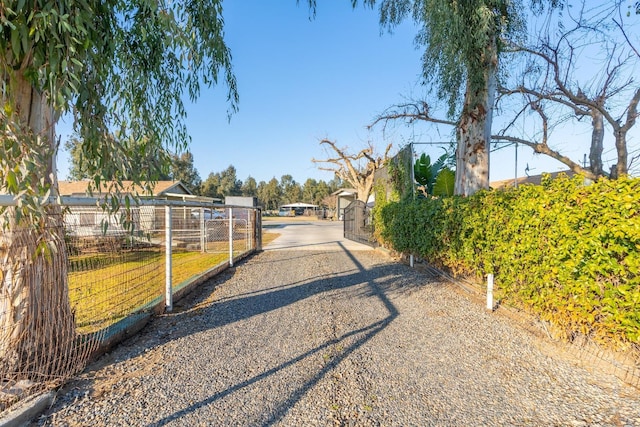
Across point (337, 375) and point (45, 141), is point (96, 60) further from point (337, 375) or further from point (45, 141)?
point (337, 375)

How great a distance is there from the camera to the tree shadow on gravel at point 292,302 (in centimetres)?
254

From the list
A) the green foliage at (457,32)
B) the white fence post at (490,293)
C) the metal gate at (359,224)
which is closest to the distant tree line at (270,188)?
the metal gate at (359,224)

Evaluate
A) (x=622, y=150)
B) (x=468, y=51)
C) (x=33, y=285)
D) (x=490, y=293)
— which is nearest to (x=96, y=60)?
(x=33, y=285)

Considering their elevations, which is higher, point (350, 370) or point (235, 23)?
point (235, 23)

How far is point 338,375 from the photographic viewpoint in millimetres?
2996

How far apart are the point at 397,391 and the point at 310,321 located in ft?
6.19

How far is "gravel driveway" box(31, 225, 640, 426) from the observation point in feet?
7.89

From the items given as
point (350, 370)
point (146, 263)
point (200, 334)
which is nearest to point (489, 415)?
point (350, 370)

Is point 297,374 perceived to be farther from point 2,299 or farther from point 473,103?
point 473,103

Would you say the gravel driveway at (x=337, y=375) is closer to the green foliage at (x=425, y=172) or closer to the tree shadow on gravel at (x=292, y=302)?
the tree shadow on gravel at (x=292, y=302)

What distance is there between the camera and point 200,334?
156 inches

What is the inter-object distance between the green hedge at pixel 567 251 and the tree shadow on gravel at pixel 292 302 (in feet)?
5.55

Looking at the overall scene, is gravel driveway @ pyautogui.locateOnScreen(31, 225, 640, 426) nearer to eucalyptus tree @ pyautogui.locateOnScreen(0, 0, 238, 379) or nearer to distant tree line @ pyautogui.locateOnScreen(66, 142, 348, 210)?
eucalyptus tree @ pyautogui.locateOnScreen(0, 0, 238, 379)

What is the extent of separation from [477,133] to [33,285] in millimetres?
7481
